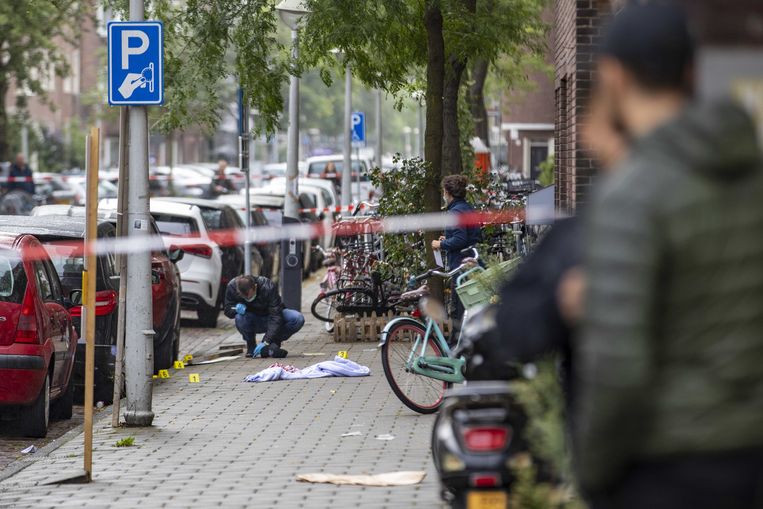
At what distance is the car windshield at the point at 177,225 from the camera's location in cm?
1944

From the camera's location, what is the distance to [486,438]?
16.6ft

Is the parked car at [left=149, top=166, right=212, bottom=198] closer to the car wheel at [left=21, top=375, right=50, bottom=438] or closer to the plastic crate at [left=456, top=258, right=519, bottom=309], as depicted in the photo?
the car wheel at [left=21, top=375, right=50, bottom=438]

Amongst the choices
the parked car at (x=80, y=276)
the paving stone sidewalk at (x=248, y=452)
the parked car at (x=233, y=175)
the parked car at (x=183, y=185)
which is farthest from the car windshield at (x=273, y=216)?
the parked car at (x=183, y=185)

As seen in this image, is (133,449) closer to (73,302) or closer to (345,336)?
(73,302)

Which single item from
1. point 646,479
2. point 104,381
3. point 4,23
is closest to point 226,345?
point 104,381

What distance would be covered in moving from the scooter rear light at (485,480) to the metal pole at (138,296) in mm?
6340

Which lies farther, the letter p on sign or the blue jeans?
the blue jeans

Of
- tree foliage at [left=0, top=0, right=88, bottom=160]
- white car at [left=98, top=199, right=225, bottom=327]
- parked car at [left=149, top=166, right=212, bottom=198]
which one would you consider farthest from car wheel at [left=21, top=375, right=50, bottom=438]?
parked car at [left=149, top=166, right=212, bottom=198]

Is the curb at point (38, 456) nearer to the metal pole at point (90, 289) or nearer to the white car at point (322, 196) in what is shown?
the metal pole at point (90, 289)

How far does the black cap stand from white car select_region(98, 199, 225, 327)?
16.3m

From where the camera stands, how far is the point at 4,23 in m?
36.3

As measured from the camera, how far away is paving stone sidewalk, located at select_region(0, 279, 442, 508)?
805cm

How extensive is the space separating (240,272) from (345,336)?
390cm

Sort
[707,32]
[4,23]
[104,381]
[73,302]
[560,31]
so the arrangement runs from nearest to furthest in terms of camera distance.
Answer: [707,32] → [73,302] → [104,381] → [560,31] → [4,23]
